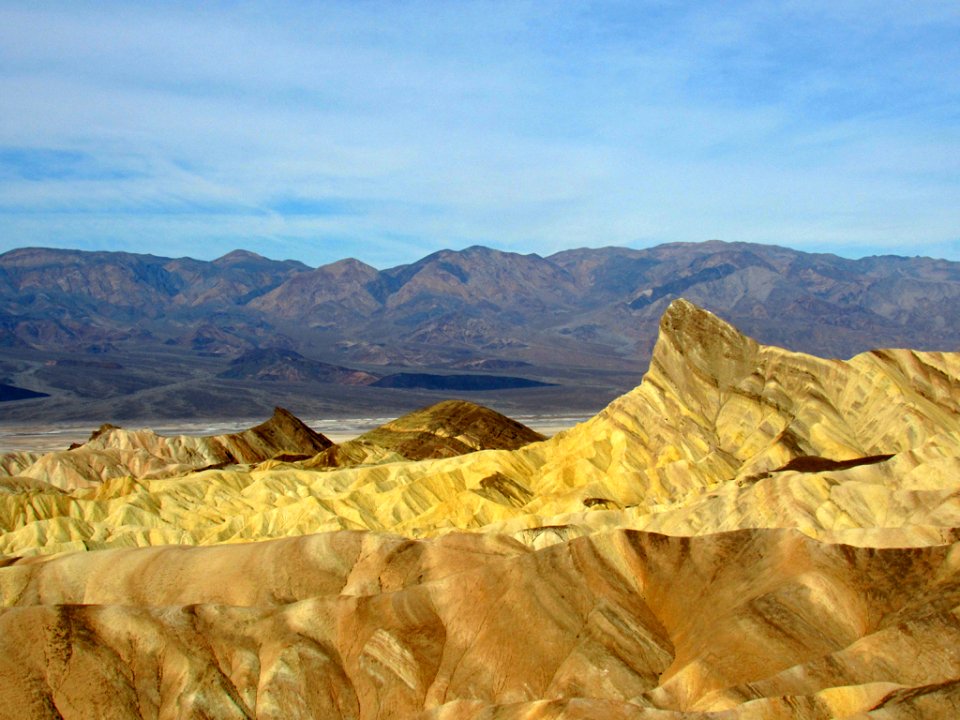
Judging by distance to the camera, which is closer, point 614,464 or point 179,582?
point 179,582

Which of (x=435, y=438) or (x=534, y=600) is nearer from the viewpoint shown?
(x=534, y=600)

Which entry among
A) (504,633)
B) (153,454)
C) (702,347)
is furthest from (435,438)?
(504,633)

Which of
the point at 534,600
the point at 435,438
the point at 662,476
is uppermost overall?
the point at 534,600

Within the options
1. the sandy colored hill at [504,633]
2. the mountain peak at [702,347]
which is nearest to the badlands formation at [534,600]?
the sandy colored hill at [504,633]

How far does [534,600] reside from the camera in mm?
41500

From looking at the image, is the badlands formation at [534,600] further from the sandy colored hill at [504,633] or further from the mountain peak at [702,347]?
the mountain peak at [702,347]

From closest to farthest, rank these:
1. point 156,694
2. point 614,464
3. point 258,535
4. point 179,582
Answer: point 156,694 < point 179,582 < point 258,535 < point 614,464

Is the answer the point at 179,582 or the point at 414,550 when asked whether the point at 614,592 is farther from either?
the point at 179,582

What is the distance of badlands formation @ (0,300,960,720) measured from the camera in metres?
35.2

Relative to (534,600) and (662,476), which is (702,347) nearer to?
(662,476)

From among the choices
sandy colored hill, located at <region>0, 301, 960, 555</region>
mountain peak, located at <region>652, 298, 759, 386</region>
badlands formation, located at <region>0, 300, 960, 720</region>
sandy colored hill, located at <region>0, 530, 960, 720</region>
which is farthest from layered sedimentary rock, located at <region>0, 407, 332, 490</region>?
sandy colored hill, located at <region>0, 530, 960, 720</region>

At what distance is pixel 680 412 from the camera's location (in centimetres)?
8400

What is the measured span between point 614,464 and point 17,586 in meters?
43.1

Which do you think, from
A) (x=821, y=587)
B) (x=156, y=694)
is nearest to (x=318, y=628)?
(x=156, y=694)
